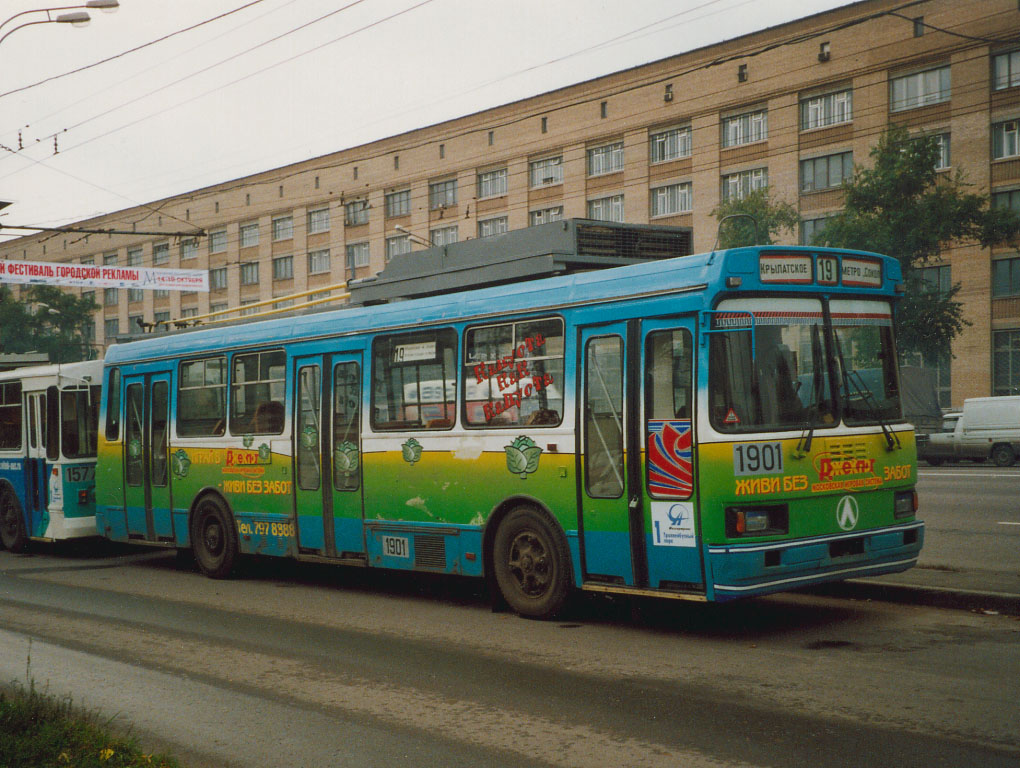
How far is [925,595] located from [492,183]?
2040 inches

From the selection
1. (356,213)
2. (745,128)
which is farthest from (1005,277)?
(356,213)

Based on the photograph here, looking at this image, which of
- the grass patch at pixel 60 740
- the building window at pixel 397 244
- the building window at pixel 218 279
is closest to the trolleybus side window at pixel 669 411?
the grass patch at pixel 60 740

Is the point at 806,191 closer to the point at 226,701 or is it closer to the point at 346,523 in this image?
the point at 346,523

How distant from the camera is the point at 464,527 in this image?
9852 mm

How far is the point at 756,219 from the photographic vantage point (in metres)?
44.3

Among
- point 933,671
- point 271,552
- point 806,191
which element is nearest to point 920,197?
point 806,191

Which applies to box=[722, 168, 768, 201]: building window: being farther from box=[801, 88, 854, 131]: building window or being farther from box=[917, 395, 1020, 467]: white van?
box=[917, 395, 1020, 467]: white van

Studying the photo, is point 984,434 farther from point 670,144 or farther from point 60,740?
point 60,740

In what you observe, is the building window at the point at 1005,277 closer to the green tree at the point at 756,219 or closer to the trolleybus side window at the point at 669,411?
the green tree at the point at 756,219

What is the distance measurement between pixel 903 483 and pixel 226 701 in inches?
210

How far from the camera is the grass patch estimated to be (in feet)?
17.0

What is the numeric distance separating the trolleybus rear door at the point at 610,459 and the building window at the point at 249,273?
64155mm

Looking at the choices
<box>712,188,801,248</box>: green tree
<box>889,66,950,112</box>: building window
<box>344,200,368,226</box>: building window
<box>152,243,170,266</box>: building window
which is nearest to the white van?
<box>712,188,801,248</box>: green tree

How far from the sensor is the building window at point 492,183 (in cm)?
5866
